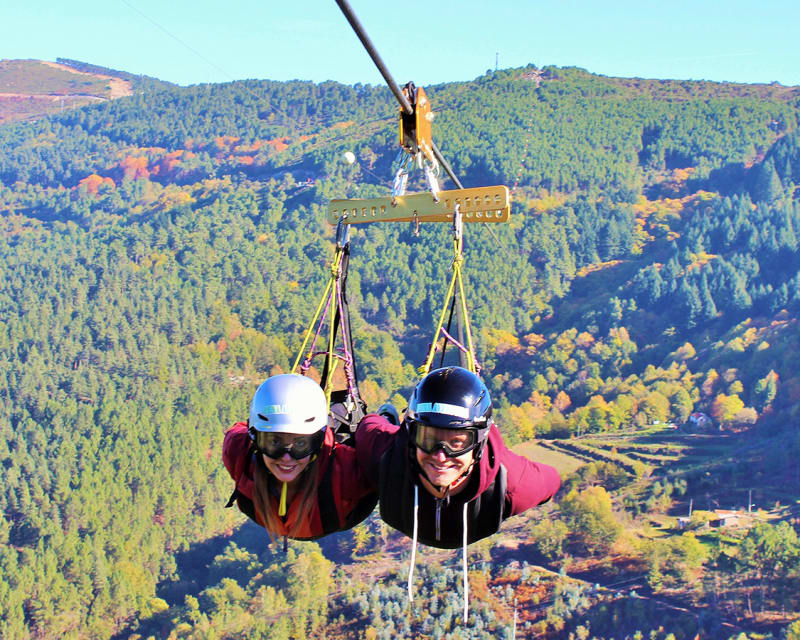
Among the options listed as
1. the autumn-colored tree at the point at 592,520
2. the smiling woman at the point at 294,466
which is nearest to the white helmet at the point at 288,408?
the smiling woman at the point at 294,466

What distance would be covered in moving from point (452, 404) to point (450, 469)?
0.89ft

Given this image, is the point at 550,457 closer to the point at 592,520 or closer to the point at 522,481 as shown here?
the point at 592,520

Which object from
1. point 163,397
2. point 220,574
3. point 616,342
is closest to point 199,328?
point 163,397

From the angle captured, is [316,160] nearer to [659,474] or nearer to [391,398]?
[391,398]

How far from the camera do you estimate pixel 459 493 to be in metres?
3.64

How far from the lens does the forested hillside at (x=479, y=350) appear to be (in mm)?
49312

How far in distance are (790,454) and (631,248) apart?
44149 mm

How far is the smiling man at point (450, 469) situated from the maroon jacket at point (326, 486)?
200mm

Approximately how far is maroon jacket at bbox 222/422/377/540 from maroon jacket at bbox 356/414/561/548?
0.22 m

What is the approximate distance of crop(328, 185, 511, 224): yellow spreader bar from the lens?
5.10 meters

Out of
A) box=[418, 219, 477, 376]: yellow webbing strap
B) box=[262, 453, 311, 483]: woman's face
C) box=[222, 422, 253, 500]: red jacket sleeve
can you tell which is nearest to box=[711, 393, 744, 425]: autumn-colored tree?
box=[418, 219, 477, 376]: yellow webbing strap

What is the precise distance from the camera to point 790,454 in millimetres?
63344

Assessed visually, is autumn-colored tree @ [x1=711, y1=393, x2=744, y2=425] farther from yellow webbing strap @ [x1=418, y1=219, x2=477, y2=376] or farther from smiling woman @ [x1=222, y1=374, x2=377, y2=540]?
smiling woman @ [x1=222, y1=374, x2=377, y2=540]

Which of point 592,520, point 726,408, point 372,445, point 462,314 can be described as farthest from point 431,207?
point 726,408
